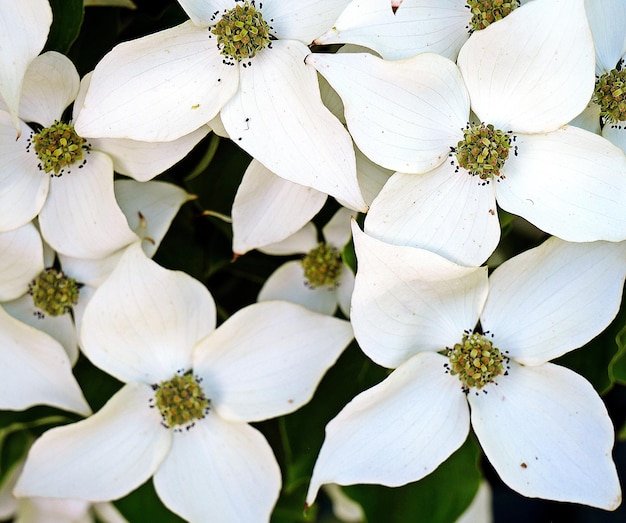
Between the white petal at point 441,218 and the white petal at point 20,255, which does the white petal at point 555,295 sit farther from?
the white petal at point 20,255

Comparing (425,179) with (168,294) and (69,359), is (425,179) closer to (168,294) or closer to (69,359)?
(168,294)

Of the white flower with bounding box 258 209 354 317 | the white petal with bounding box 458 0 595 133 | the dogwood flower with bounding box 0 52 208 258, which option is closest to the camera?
the white petal with bounding box 458 0 595 133

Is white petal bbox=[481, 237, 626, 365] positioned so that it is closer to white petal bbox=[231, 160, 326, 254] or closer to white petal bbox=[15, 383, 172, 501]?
white petal bbox=[231, 160, 326, 254]

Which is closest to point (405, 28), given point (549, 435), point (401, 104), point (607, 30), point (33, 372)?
point (401, 104)

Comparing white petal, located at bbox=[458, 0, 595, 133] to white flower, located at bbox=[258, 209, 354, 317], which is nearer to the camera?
white petal, located at bbox=[458, 0, 595, 133]

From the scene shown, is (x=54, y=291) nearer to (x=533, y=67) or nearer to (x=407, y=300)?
(x=407, y=300)

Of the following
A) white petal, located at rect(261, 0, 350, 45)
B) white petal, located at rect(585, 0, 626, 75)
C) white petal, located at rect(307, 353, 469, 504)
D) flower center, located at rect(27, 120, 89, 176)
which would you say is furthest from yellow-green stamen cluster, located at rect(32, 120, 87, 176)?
white petal, located at rect(585, 0, 626, 75)
